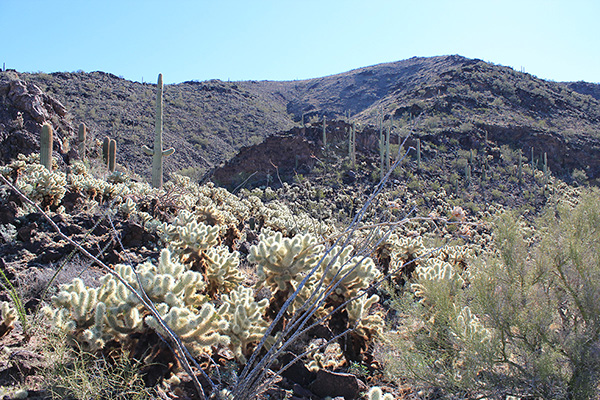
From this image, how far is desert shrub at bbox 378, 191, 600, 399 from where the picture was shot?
106 inches

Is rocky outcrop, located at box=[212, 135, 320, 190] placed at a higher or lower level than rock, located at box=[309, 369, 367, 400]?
higher

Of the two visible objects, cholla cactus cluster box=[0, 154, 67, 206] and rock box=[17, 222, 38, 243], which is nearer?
rock box=[17, 222, 38, 243]

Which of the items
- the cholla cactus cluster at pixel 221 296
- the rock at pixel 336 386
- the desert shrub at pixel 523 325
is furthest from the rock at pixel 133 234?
the desert shrub at pixel 523 325

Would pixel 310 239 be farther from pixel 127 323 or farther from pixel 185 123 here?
pixel 185 123

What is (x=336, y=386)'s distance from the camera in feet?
9.64

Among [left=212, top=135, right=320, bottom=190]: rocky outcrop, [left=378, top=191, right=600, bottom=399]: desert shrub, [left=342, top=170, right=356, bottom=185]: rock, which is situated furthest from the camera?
[left=212, top=135, right=320, bottom=190]: rocky outcrop

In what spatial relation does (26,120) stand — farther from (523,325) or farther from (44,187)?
(523,325)

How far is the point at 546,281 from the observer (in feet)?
10.4

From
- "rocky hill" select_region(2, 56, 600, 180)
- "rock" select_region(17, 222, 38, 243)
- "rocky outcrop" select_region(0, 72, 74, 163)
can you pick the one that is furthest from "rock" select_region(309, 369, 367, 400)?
"rocky hill" select_region(2, 56, 600, 180)

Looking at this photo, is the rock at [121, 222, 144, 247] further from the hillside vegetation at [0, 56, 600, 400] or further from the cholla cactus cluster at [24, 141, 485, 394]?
the cholla cactus cluster at [24, 141, 485, 394]

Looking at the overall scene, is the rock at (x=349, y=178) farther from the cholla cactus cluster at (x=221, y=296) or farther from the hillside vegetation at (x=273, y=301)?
the cholla cactus cluster at (x=221, y=296)

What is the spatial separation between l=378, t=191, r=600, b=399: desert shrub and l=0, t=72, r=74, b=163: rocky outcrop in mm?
12264

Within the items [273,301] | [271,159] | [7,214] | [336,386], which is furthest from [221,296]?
[271,159]

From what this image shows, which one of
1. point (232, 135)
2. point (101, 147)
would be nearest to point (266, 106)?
point (232, 135)
